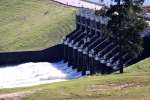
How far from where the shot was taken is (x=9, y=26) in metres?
105

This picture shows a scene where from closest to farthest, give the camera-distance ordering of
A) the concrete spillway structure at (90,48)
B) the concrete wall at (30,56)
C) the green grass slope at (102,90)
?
the green grass slope at (102,90)
the concrete spillway structure at (90,48)
the concrete wall at (30,56)

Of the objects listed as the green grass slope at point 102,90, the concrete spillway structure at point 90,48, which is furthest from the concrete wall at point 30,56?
the green grass slope at point 102,90

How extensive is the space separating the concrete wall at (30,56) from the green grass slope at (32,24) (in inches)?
93.4

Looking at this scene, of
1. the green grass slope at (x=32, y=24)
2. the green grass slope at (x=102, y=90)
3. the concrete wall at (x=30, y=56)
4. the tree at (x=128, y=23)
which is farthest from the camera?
the green grass slope at (x=32, y=24)

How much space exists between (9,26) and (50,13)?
29.7 feet

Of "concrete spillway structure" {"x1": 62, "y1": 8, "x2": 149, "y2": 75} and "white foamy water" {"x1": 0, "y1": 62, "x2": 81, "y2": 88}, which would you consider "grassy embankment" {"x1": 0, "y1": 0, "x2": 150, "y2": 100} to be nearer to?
"concrete spillway structure" {"x1": 62, "y1": 8, "x2": 149, "y2": 75}

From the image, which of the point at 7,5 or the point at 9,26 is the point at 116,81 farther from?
the point at 7,5

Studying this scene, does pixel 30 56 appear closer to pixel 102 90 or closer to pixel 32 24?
pixel 32 24

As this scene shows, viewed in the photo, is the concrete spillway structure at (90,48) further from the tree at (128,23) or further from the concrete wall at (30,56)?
the tree at (128,23)

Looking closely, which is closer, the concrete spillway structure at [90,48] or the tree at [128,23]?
the tree at [128,23]

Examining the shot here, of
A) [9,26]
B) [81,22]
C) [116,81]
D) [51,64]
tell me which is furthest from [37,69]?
[116,81]

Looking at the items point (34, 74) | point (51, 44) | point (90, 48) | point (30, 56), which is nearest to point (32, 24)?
point (51, 44)

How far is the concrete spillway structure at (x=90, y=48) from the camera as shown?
6444 centimetres

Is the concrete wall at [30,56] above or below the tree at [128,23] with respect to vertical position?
below
